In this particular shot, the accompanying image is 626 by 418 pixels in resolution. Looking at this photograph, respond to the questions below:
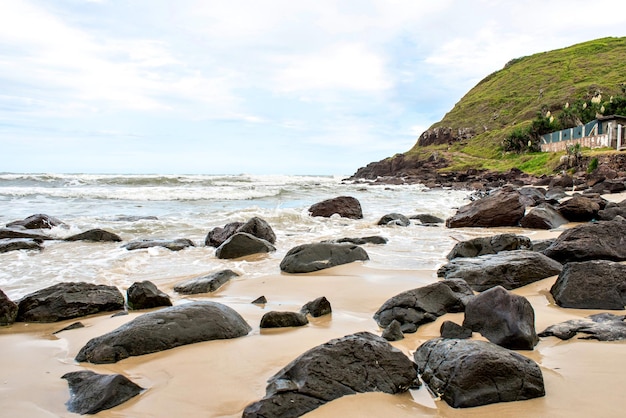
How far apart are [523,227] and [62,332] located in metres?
11.9

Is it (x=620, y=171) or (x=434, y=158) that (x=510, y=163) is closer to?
(x=434, y=158)

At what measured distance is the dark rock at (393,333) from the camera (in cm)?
432

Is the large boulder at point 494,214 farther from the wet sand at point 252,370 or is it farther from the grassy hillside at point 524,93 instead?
the grassy hillside at point 524,93

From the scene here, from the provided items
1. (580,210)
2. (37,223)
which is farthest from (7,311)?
(580,210)

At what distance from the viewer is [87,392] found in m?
3.23

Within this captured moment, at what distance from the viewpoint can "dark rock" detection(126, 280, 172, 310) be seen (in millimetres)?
5859

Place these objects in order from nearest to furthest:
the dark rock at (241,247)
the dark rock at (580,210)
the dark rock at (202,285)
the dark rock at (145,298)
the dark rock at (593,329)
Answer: the dark rock at (593,329), the dark rock at (145,298), the dark rock at (202,285), the dark rock at (241,247), the dark rock at (580,210)

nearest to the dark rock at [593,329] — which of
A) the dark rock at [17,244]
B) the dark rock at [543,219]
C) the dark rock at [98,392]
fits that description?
the dark rock at [98,392]

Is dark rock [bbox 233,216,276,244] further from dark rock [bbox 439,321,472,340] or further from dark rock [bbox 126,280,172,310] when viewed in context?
dark rock [bbox 439,321,472,340]

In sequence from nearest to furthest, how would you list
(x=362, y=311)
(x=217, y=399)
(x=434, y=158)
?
(x=217, y=399) → (x=362, y=311) → (x=434, y=158)

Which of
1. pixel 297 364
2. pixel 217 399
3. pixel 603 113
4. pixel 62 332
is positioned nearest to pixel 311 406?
pixel 297 364

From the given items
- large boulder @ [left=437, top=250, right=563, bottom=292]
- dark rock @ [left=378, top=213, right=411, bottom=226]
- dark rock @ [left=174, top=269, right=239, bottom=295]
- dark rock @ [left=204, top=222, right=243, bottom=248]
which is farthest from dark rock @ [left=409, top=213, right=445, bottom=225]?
dark rock @ [left=174, top=269, right=239, bottom=295]

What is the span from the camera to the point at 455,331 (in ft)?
13.8

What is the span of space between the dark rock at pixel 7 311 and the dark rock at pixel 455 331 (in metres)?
4.84
